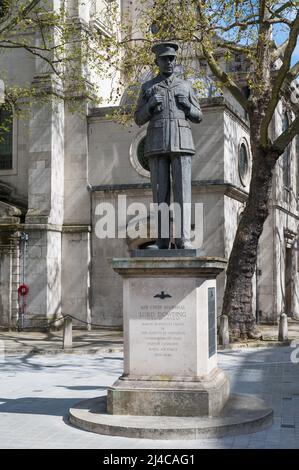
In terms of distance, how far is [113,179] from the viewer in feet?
74.5

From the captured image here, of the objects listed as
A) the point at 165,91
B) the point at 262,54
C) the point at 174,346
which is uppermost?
the point at 262,54

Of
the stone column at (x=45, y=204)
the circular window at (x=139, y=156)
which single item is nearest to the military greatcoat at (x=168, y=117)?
the stone column at (x=45, y=204)

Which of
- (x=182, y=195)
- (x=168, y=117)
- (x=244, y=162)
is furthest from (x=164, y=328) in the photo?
(x=244, y=162)

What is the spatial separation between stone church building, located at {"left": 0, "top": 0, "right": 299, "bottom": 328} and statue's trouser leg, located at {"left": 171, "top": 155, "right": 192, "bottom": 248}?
40.3ft

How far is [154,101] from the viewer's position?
8930mm

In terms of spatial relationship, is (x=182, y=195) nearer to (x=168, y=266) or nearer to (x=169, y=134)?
(x=169, y=134)

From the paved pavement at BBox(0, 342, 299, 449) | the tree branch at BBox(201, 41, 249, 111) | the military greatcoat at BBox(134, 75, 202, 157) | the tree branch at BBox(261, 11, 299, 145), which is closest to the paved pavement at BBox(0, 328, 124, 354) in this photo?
the paved pavement at BBox(0, 342, 299, 449)

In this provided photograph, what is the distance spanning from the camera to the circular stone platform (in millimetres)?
7598

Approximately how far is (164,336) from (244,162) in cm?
1717

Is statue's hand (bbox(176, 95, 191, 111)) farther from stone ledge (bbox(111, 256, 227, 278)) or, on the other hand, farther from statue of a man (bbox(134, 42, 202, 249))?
stone ledge (bbox(111, 256, 227, 278))

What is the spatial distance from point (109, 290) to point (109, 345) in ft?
15.2

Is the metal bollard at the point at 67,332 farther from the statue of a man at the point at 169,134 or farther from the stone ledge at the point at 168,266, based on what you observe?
the stone ledge at the point at 168,266
